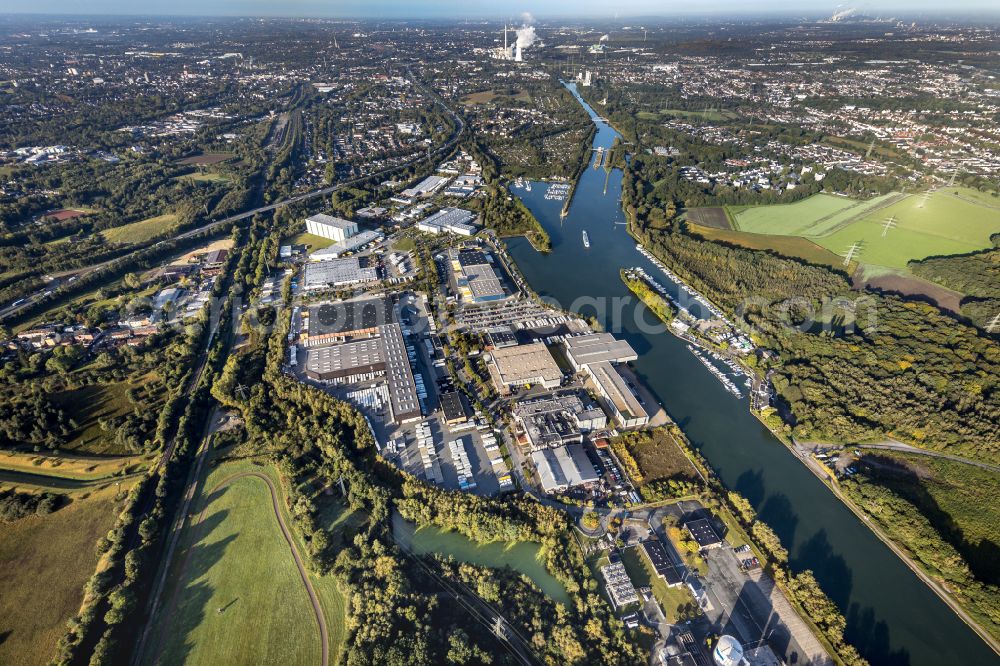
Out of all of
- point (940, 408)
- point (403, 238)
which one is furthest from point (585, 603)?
point (403, 238)

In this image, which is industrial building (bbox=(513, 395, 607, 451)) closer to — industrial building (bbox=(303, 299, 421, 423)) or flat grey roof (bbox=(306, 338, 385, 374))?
industrial building (bbox=(303, 299, 421, 423))

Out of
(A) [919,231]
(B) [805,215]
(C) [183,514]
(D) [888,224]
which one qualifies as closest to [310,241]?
(C) [183,514]

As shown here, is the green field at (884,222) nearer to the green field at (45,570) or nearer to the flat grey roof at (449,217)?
the flat grey roof at (449,217)

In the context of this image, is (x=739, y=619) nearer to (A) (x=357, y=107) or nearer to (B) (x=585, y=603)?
(B) (x=585, y=603)

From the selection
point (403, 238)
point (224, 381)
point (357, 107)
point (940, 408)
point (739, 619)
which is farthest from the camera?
point (357, 107)

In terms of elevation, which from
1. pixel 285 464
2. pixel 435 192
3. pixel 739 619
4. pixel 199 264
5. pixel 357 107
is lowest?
pixel 739 619

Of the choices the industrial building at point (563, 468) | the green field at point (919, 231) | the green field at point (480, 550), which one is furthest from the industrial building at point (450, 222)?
the green field at point (919, 231)
